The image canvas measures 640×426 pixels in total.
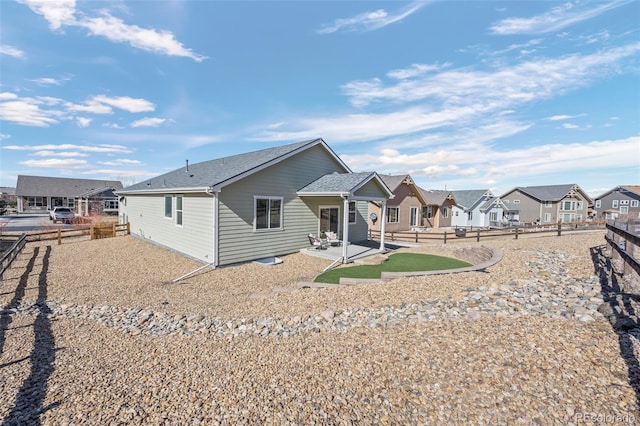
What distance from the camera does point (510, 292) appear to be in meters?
6.95

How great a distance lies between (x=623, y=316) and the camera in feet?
15.9

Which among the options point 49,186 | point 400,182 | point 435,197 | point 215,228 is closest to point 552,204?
point 435,197

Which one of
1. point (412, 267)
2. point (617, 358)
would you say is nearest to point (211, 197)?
point (412, 267)

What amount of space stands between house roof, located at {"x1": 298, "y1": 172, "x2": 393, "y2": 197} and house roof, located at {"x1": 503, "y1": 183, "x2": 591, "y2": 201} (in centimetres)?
4228

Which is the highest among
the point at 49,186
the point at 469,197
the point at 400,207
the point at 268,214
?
the point at 49,186

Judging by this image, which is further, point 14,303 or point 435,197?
point 435,197

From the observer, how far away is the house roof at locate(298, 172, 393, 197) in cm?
1242

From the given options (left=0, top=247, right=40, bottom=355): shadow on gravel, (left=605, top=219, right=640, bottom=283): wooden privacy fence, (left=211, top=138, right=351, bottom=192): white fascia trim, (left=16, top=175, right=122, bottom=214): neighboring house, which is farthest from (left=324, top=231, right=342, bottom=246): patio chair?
(left=16, top=175, right=122, bottom=214): neighboring house

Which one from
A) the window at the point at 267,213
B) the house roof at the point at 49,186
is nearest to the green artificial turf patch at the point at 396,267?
the window at the point at 267,213

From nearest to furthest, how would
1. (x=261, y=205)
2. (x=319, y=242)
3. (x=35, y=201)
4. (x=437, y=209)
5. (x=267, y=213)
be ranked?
(x=261, y=205), (x=267, y=213), (x=319, y=242), (x=437, y=209), (x=35, y=201)

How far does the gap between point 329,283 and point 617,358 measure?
6355 millimetres

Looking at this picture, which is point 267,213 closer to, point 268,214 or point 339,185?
point 268,214

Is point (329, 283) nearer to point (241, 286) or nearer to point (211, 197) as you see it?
point (241, 286)

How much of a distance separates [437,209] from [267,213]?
85.2 ft
